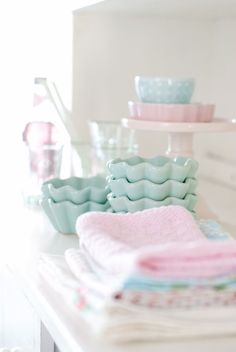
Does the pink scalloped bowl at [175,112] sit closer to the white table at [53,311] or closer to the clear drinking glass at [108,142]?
the white table at [53,311]

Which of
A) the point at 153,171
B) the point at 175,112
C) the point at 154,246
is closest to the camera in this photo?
the point at 154,246

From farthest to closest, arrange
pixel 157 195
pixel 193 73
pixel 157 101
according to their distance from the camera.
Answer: pixel 193 73 < pixel 157 101 < pixel 157 195

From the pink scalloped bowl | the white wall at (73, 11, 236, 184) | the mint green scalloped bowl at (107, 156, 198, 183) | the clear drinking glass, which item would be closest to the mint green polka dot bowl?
the pink scalloped bowl

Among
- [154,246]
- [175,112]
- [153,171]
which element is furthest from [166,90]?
[154,246]

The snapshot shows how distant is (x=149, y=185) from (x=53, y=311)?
14.3 inches

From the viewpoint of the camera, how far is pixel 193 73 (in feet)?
5.98

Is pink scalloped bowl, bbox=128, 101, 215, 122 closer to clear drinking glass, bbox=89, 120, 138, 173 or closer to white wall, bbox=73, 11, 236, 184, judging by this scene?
clear drinking glass, bbox=89, 120, 138, 173

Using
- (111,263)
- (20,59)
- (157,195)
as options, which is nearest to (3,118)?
(20,59)

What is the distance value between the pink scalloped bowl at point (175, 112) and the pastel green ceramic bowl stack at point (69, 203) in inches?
6.1

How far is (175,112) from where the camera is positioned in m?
1.25

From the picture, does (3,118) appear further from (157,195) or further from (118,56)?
(157,195)

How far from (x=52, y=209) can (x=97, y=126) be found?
0.52 meters

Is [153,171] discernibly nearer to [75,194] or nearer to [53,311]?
[75,194]

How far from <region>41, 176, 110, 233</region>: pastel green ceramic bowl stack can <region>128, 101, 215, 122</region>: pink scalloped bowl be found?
156 millimetres
